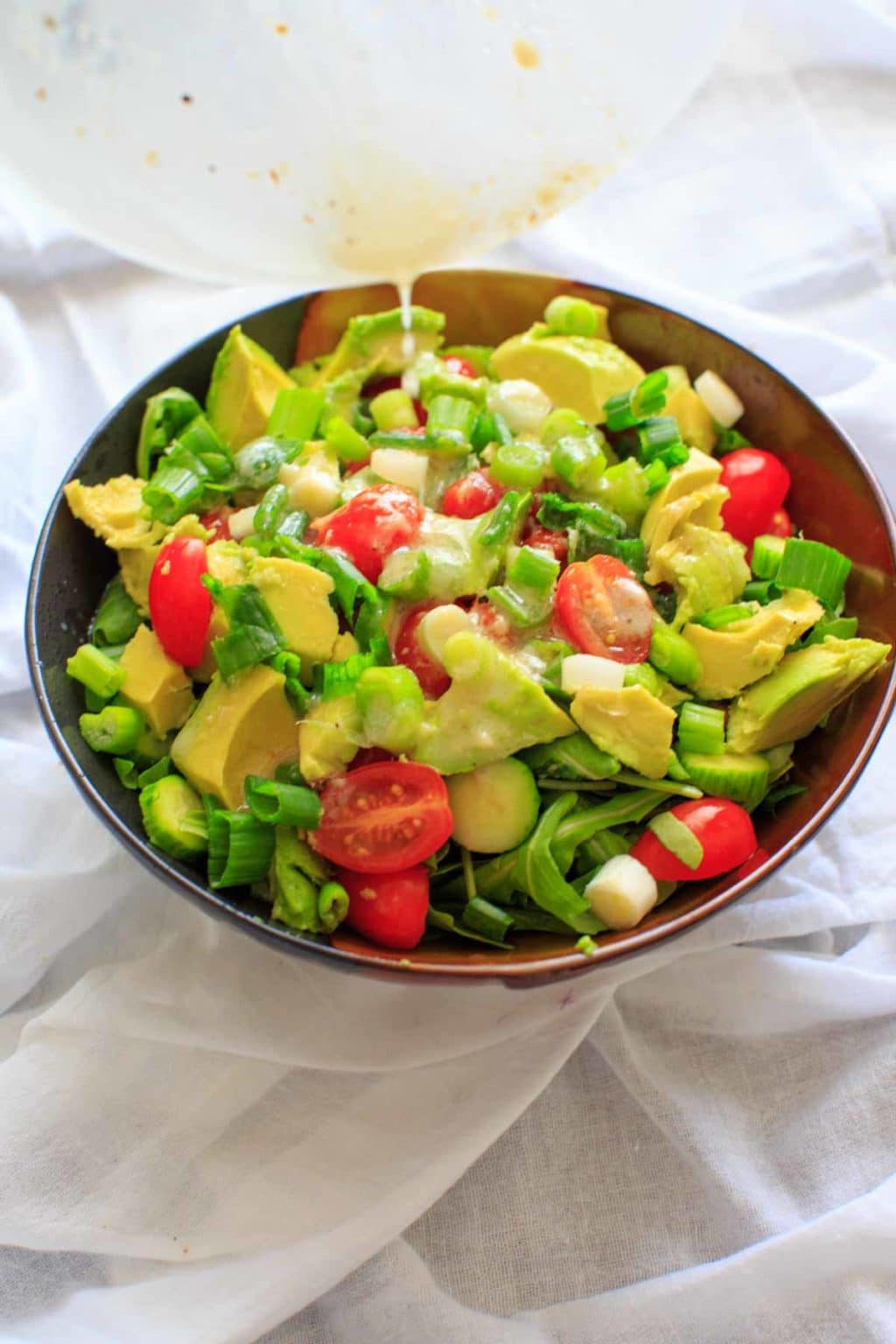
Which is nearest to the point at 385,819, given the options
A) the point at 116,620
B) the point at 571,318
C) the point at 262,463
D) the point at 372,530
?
the point at 372,530

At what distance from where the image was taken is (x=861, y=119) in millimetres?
4312

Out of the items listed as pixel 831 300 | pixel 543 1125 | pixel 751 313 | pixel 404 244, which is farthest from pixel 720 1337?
pixel 831 300

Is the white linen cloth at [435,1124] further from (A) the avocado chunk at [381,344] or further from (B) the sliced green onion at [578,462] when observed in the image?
(A) the avocado chunk at [381,344]

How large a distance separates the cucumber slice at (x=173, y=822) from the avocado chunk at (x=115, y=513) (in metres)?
0.65

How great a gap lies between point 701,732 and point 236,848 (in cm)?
97

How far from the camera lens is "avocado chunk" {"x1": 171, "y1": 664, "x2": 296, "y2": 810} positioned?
8.08 feet

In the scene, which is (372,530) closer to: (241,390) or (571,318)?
(241,390)

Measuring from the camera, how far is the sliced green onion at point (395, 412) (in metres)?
3.02

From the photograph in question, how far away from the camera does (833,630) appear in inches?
106

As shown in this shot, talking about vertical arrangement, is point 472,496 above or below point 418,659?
above

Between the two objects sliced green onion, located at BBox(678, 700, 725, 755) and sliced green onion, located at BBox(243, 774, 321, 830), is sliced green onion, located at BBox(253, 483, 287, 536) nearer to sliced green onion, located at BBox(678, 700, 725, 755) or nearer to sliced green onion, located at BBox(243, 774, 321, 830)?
sliced green onion, located at BBox(243, 774, 321, 830)

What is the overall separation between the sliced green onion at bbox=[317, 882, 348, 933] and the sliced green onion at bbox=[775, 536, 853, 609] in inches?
47.3

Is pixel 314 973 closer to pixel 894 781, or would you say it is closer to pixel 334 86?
pixel 894 781

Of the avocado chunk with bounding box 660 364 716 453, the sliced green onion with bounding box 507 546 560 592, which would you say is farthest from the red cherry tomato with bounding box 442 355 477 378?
the sliced green onion with bounding box 507 546 560 592
